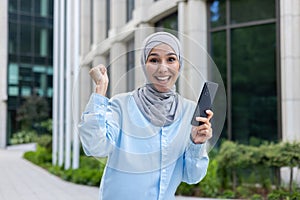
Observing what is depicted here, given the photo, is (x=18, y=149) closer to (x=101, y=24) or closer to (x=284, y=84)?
(x=101, y=24)

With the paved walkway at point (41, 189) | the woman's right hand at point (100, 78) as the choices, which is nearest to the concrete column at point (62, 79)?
the paved walkway at point (41, 189)

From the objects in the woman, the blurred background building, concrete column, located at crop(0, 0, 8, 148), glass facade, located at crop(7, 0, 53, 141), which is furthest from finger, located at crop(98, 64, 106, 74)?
concrete column, located at crop(0, 0, 8, 148)

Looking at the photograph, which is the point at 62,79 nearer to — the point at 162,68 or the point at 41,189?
the point at 41,189

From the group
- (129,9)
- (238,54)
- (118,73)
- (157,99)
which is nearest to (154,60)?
(157,99)

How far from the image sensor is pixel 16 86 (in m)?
35.2

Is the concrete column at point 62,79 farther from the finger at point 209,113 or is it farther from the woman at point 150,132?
the finger at point 209,113

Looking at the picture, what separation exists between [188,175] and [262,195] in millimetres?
7317

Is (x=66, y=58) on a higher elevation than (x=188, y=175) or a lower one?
higher

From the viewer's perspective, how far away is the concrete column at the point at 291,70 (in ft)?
34.6

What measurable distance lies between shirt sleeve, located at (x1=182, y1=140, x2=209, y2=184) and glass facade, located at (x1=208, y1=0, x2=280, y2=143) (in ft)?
32.7

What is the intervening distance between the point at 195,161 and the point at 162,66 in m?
0.39

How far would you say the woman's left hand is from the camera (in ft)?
5.24

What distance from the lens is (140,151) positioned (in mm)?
1664

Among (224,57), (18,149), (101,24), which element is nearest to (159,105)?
(224,57)
